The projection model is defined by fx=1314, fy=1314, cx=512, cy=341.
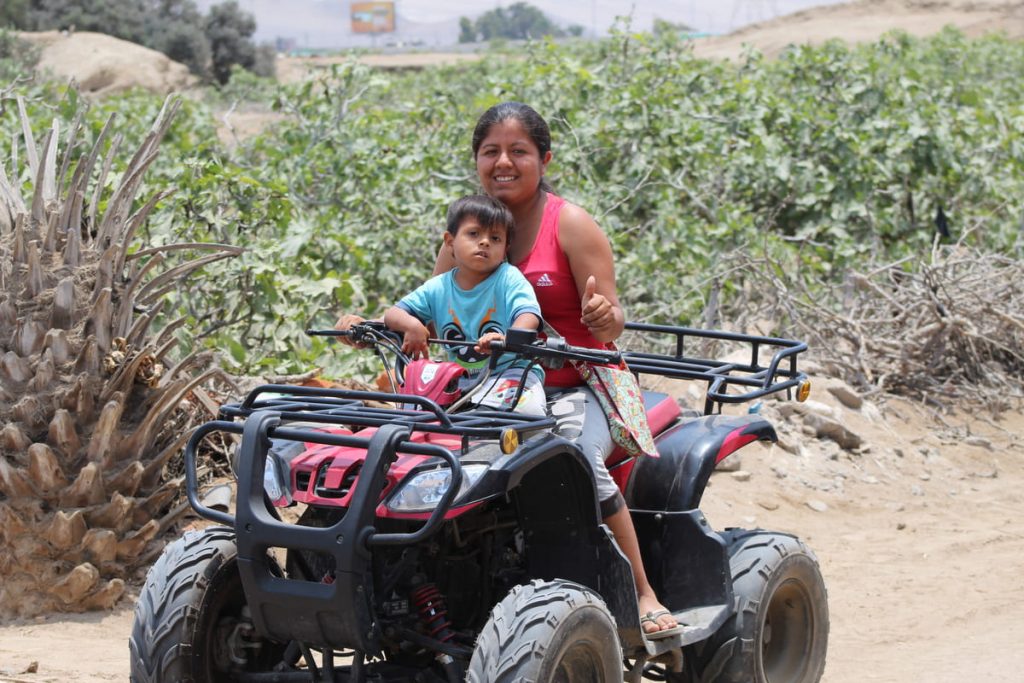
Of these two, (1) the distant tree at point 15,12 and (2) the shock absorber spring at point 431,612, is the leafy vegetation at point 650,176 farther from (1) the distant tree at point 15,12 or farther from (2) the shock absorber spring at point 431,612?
(1) the distant tree at point 15,12

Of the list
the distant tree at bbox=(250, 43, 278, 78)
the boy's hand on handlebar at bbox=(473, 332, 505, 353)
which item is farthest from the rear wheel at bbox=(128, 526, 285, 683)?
the distant tree at bbox=(250, 43, 278, 78)

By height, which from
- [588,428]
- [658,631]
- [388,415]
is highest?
[388,415]

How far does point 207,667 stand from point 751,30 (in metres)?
70.8

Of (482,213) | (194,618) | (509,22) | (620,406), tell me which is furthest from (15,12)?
(509,22)

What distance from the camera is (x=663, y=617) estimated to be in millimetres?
4285

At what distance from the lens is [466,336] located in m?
4.31

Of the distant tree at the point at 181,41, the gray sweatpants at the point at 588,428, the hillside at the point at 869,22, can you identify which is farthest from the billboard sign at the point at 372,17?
the gray sweatpants at the point at 588,428

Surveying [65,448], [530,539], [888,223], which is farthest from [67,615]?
[888,223]

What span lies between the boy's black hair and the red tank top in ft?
0.56

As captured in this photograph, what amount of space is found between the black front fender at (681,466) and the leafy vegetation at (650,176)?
378 centimetres

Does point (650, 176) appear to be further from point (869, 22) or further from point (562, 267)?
point (869, 22)

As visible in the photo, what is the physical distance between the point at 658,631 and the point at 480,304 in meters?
1.20

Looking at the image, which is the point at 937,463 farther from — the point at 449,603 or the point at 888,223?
the point at 449,603

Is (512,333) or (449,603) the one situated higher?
(512,333)
